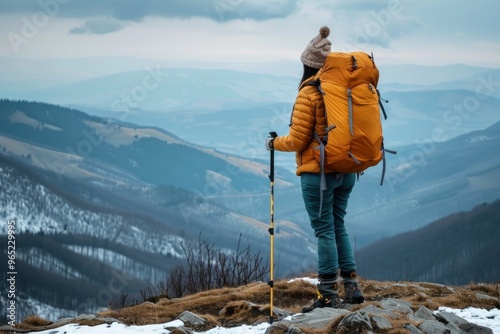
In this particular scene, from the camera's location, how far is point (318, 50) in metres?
11.7

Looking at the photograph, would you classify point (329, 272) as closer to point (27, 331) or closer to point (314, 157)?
point (314, 157)

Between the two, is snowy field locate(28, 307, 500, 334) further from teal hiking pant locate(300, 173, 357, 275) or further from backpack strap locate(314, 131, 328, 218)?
backpack strap locate(314, 131, 328, 218)

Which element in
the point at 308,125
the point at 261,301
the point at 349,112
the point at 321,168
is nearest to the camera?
the point at 349,112

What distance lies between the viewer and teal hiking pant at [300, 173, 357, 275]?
11.8m

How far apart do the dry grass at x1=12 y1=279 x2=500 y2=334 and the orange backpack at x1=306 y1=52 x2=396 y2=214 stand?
233 centimetres

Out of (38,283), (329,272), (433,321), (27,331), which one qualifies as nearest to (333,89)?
(329,272)

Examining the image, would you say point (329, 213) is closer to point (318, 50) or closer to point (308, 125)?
point (308, 125)

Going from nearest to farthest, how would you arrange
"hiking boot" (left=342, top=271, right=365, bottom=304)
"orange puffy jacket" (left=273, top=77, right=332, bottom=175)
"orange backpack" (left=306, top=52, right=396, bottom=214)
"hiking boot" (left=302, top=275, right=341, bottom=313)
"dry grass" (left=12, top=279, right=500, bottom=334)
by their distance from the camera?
"orange backpack" (left=306, top=52, right=396, bottom=214)
"orange puffy jacket" (left=273, top=77, right=332, bottom=175)
"hiking boot" (left=302, top=275, right=341, bottom=313)
"hiking boot" (left=342, top=271, right=365, bottom=304)
"dry grass" (left=12, top=279, right=500, bottom=334)

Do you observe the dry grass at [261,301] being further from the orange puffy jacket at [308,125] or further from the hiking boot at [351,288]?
the orange puffy jacket at [308,125]

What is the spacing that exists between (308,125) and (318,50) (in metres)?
1.12

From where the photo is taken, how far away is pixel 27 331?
41.0ft

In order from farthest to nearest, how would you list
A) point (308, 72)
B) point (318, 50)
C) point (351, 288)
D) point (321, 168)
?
point (351, 288) → point (308, 72) → point (318, 50) → point (321, 168)

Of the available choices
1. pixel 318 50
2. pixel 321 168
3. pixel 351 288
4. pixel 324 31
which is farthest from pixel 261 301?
pixel 324 31

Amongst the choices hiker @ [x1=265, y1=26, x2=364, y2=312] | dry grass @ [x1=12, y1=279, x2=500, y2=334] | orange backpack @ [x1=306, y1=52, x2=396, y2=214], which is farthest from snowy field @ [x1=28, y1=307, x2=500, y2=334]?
orange backpack @ [x1=306, y1=52, x2=396, y2=214]
